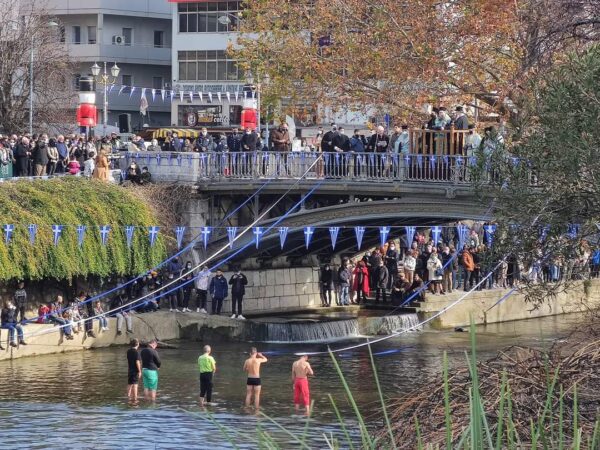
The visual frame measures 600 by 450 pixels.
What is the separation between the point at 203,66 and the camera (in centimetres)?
7425

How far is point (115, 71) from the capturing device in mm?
48375

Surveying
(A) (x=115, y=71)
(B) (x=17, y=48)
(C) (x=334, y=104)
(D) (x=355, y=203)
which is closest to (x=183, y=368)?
(D) (x=355, y=203)

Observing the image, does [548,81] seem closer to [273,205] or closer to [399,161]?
[399,161]

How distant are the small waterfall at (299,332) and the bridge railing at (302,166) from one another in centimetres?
438

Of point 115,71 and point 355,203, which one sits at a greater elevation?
point 115,71

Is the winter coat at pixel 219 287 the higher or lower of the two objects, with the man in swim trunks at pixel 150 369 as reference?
higher

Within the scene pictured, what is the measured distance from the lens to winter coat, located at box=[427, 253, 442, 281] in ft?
153

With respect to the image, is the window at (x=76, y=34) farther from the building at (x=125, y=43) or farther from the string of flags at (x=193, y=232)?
the string of flags at (x=193, y=232)

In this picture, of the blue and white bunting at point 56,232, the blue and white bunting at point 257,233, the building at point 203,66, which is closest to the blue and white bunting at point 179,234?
the blue and white bunting at point 257,233

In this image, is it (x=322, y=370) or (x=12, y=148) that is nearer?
(x=322, y=370)

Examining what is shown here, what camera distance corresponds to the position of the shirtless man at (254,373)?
30.6 m

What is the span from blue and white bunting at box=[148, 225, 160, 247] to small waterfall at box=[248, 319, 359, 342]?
3837mm

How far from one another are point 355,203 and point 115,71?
34.8ft

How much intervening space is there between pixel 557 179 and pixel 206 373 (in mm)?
10166
